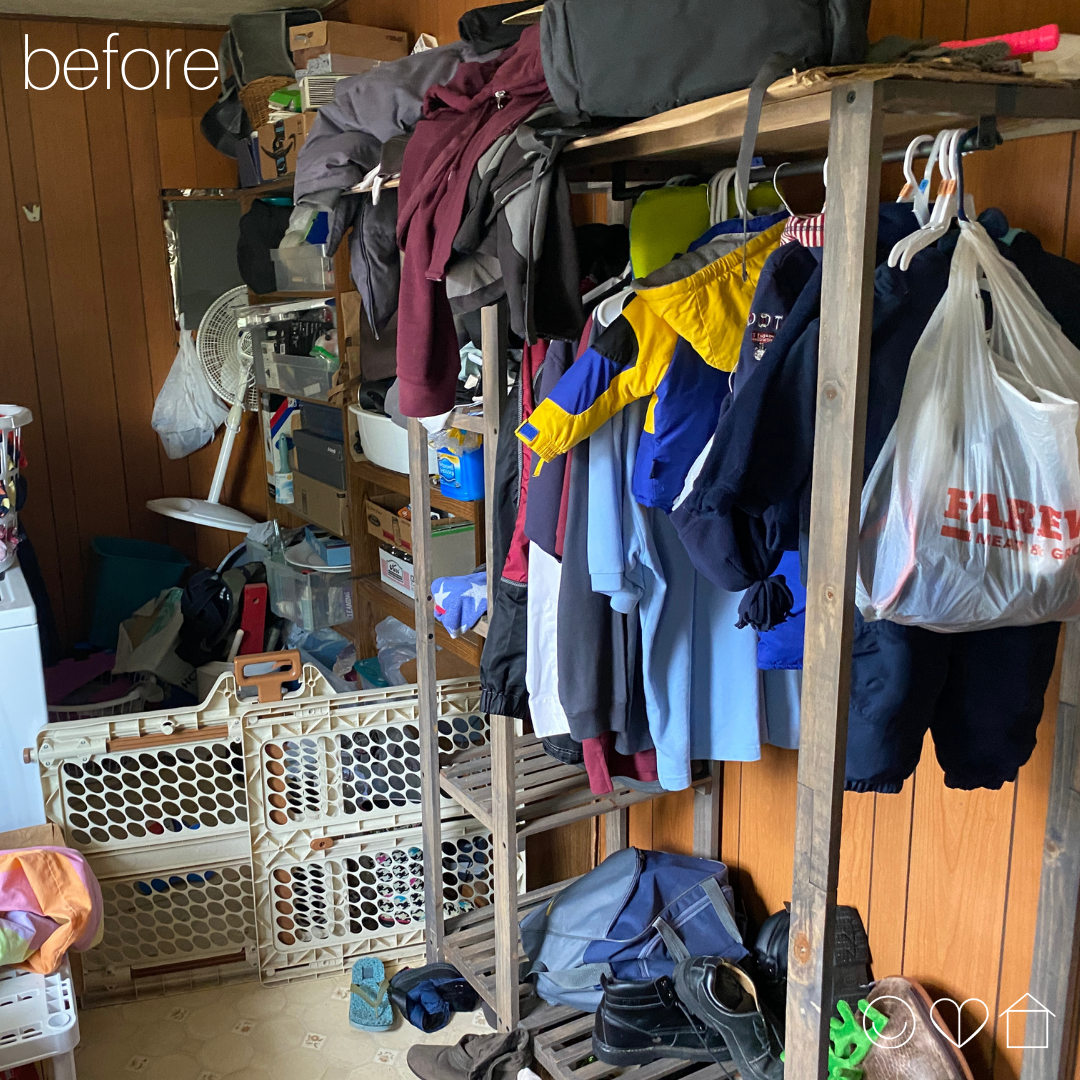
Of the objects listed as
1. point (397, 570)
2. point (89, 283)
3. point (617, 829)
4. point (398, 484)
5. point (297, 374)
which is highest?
point (89, 283)

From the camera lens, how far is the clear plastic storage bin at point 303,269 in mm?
2807

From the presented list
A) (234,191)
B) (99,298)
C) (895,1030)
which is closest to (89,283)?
(99,298)

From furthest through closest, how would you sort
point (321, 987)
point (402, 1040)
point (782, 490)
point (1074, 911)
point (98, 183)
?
point (98, 183) < point (321, 987) < point (402, 1040) < point (1074, 911) < point (782, 490)

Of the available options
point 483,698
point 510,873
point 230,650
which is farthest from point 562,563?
point 230,650

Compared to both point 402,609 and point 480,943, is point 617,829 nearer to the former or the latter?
point 480,943

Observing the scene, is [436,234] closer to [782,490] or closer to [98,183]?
[782,490]

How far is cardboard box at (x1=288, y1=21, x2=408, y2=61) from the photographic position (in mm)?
2707

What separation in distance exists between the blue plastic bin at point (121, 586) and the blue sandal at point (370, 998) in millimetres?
1756

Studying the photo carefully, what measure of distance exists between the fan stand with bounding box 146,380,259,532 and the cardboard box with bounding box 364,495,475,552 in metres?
1.01

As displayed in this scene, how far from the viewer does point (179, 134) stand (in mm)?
3705

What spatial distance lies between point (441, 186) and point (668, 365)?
1.51 ft

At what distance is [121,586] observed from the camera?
3623mm

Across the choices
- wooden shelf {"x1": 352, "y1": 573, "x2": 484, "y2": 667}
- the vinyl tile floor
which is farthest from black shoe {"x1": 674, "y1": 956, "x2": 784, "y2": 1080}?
wooden shelf {"x1": 352, "y1": 573, "x2": 484, "y2": 667}

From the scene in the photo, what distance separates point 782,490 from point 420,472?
1075mm
